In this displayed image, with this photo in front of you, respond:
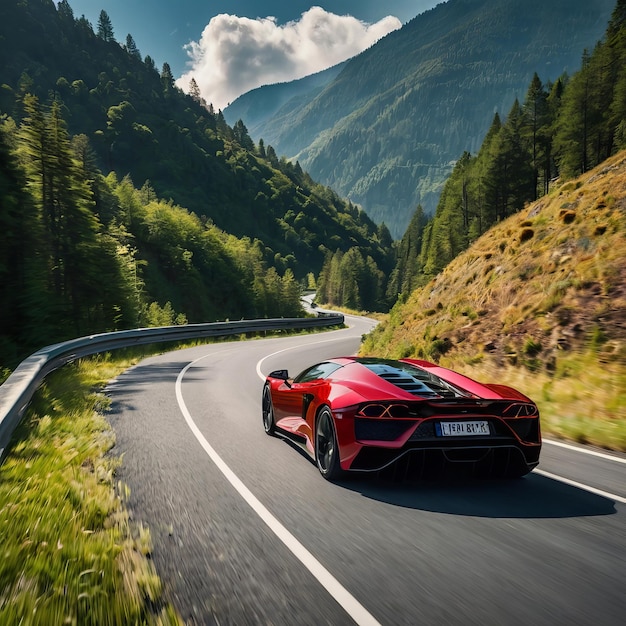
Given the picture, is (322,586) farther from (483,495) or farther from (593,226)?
(593,226)

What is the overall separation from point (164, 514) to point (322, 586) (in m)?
1.66

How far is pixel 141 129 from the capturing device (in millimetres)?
161875

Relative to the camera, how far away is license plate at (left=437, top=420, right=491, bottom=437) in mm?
4102

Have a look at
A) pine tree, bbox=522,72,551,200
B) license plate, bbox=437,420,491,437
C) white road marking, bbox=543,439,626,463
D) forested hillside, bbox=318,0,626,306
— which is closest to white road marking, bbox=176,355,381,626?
license plate, bbox=437,420,491,437

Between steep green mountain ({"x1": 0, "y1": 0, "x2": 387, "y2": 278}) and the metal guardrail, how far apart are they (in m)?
123

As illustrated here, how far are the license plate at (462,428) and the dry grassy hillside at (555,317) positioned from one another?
2.77 metres

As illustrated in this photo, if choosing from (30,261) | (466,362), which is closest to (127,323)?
(30,261)

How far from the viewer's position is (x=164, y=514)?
3.91m

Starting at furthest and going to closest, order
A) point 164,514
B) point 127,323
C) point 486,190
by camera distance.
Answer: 1. point 486,190
2. point 127,323
3. point 164,514

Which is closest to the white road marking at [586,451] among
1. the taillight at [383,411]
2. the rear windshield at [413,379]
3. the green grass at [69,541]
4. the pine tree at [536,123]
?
the rear windshield at [413,379]

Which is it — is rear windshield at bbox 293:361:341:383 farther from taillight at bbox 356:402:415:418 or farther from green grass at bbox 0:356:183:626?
green grass at bbox 0:356:183:626

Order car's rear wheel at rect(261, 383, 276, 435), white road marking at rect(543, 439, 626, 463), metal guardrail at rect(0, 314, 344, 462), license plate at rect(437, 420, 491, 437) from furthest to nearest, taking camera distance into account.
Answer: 1. car's rear wheel at rect(261, 383, 276, 435)
2. white road marking at rect(543, 439, 626, 463)
3. metal guardrail at rect(0, 314, 344, 462)
4. license plate at rect(437, 420, 491, 437)

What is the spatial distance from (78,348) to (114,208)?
170ft

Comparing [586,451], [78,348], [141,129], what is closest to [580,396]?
[586,451]
